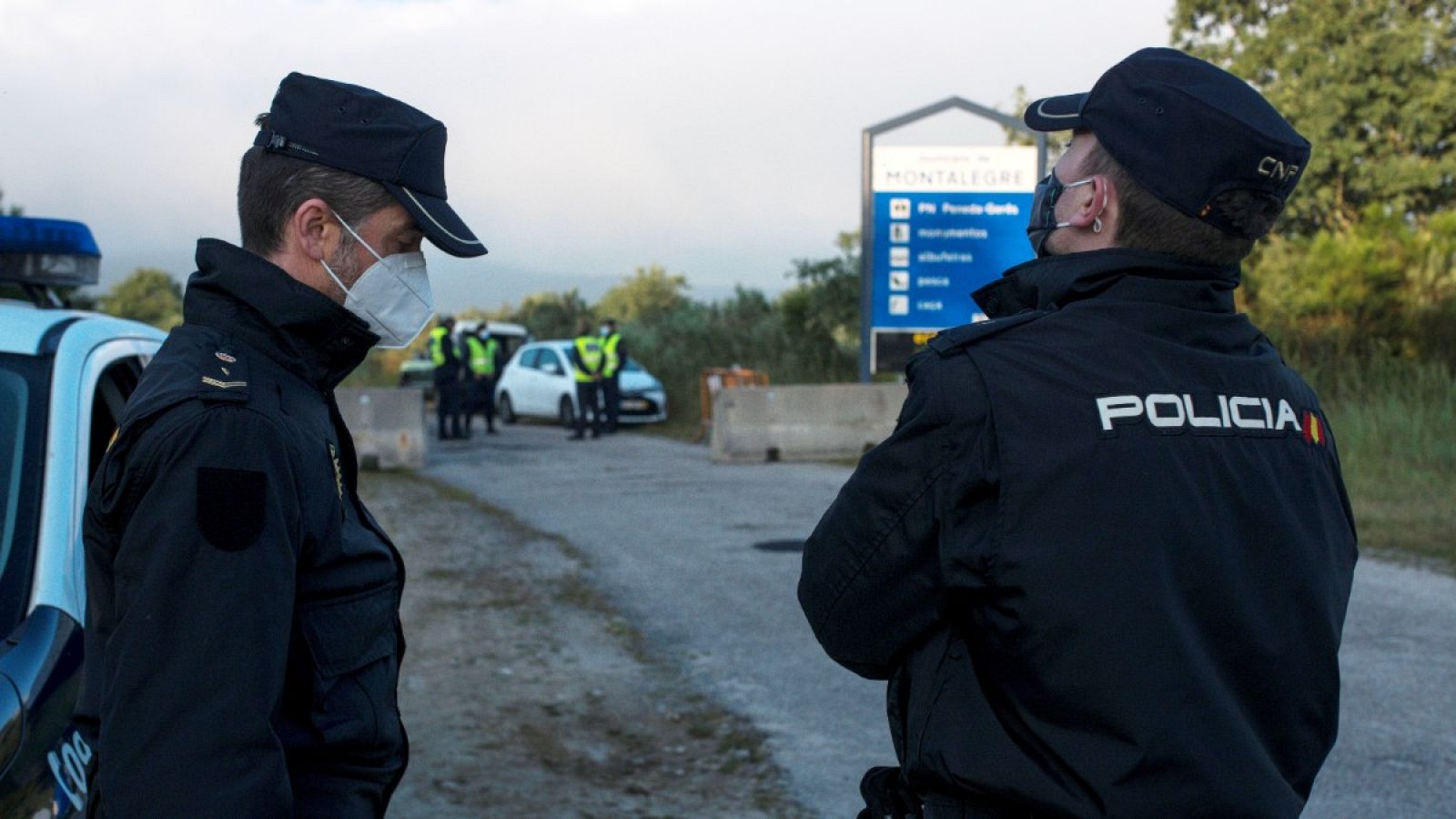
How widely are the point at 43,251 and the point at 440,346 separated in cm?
1605

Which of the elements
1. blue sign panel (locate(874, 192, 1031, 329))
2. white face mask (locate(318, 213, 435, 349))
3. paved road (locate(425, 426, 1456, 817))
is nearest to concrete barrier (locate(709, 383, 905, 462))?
blue sign panel (locate(874, 192, 1031, 329))

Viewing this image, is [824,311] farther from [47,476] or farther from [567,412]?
[47,476]

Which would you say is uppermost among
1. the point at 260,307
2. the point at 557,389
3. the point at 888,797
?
the point at 260,307

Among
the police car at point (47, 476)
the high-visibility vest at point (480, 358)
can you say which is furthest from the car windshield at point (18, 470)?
the high-visibility vest at point (480, 358)

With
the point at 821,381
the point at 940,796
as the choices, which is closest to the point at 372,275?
the point at 940,796

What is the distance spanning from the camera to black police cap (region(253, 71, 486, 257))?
7.22 ft

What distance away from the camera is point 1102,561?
181 cm

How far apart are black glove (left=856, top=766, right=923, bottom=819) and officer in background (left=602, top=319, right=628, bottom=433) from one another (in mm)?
19636

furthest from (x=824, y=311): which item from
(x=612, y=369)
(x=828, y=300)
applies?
(x=612, y=369)

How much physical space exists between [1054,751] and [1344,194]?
2770cm

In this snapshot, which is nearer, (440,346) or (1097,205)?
(1097,205)

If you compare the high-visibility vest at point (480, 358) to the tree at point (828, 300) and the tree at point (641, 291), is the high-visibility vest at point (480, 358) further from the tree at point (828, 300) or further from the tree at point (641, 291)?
the tree at point (641, 291)

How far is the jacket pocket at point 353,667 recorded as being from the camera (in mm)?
2043

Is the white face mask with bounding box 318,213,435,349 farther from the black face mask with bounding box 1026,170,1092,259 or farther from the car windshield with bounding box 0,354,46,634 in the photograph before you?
the car windshield with bounding box 0,354,46,634
